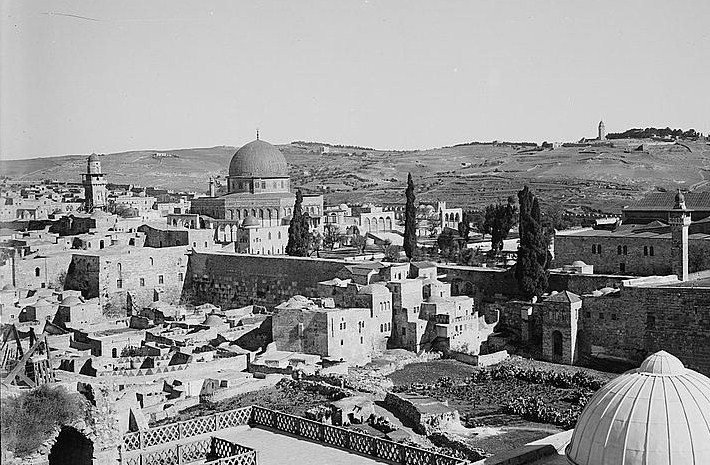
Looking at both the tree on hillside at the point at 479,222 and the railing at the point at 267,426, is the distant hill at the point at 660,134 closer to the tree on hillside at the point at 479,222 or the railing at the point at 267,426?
the tree on hillside at the point at 479,222

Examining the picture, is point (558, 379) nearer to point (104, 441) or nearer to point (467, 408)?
point (467, 408)

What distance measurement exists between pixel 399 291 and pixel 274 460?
13272mm

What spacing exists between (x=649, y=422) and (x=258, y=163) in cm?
2925

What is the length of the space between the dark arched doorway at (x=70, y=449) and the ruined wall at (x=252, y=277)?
16.2m

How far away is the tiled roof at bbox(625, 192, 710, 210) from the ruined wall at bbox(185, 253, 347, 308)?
9843 millimetres

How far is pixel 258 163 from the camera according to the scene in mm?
35031

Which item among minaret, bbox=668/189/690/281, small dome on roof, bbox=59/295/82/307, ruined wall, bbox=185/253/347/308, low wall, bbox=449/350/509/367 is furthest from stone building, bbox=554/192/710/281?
small dome on roof, bbox=59/295/82/307

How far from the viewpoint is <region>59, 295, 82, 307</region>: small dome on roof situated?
22.4 meters

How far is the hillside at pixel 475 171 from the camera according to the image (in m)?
65.6

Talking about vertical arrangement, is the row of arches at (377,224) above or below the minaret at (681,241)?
below

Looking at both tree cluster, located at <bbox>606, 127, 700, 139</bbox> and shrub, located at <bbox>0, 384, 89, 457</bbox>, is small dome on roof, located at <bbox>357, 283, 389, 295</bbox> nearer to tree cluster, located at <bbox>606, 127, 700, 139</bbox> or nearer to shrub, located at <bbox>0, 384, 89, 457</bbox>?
shrub, located at <bbox>0, 384, 89, 457</bbox>

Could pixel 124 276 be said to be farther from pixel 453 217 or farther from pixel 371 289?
pixel 453 217

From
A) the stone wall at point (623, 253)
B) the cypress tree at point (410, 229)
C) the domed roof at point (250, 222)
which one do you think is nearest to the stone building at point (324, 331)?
the cypress tree at point (410, 229)

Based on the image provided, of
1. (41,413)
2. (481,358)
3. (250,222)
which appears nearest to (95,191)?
(250,222)
